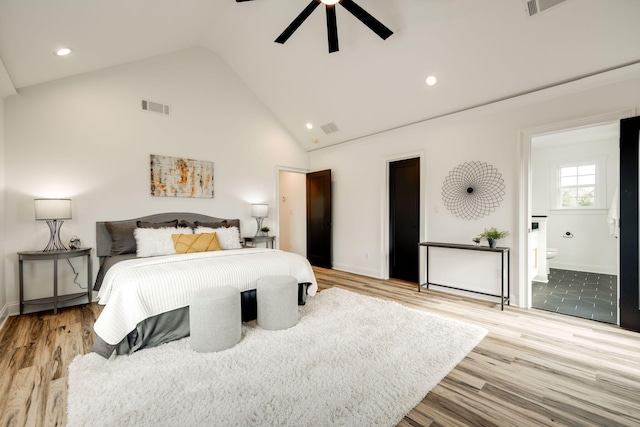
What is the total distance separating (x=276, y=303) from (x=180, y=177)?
293cm

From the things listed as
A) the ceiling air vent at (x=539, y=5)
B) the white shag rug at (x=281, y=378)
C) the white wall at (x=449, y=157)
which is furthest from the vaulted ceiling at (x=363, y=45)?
the white shag rug at (x=281, y=378)

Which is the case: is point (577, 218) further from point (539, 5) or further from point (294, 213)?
point (294, 213)

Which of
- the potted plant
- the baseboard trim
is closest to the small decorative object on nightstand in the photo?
the potted plant

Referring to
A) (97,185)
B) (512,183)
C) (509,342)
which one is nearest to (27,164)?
(97,185)

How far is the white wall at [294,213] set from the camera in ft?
22.0

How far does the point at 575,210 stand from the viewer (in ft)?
18.5

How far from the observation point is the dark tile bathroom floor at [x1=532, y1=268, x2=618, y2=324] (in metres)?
3.35

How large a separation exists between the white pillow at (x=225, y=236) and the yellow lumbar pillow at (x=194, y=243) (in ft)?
0.94

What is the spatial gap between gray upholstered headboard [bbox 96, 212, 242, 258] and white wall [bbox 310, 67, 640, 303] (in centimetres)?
249

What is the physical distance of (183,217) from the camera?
4.60 m

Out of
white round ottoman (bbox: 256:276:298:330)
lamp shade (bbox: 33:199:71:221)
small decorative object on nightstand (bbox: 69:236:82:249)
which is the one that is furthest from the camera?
small decorative object on nightstand (bbox: 69:236:82:249)

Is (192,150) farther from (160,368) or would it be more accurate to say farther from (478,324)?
(478,324)

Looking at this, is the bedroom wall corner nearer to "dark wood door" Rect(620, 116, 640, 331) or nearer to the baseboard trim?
"dark wood door" Rect(620, 116, 640, 331)

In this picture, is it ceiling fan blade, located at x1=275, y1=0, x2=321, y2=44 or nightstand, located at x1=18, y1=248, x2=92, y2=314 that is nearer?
ceiling fan blade, located at x1=275, y1=0, x2=321, y2=44
